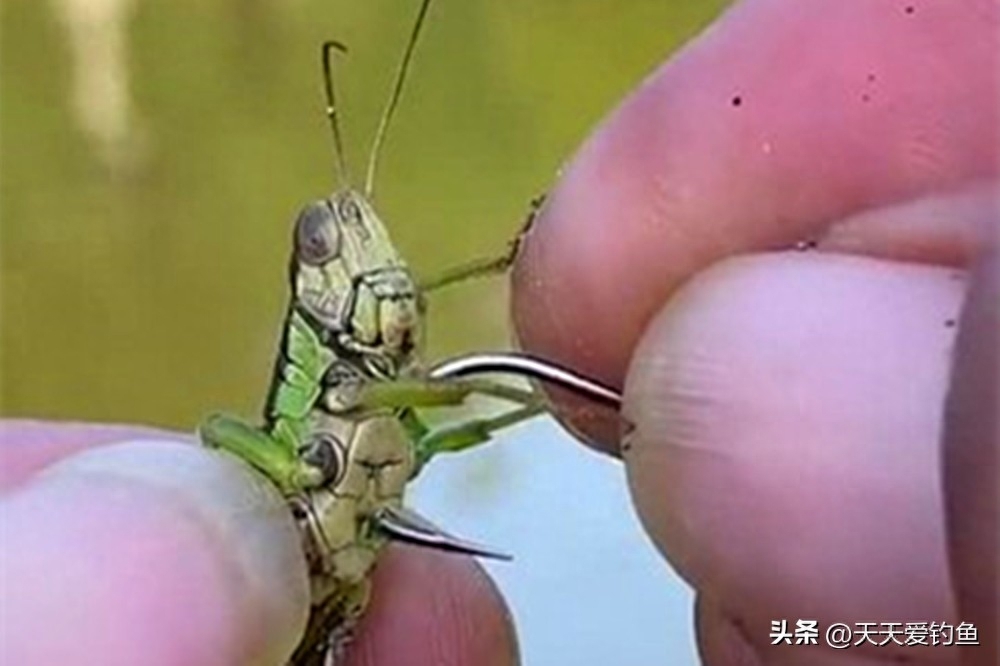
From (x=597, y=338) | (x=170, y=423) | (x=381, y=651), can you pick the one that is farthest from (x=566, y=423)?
(x=170, y=423)

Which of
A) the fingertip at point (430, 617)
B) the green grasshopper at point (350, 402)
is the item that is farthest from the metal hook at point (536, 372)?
the fingertip at point (430, 617)

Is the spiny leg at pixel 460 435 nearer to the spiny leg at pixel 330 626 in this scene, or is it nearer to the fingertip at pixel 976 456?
the spiny leg at pixel 330 626

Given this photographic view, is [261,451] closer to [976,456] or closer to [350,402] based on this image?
[350,402]

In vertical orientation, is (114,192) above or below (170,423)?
above

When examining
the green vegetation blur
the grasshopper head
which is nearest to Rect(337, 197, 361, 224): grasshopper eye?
the grasshopper head

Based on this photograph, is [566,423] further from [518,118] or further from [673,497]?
[518,118]

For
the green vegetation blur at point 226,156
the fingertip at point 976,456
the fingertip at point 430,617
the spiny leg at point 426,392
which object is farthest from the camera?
the green vegetation blur at point 226,156

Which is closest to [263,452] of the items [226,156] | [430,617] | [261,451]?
[261,451]
